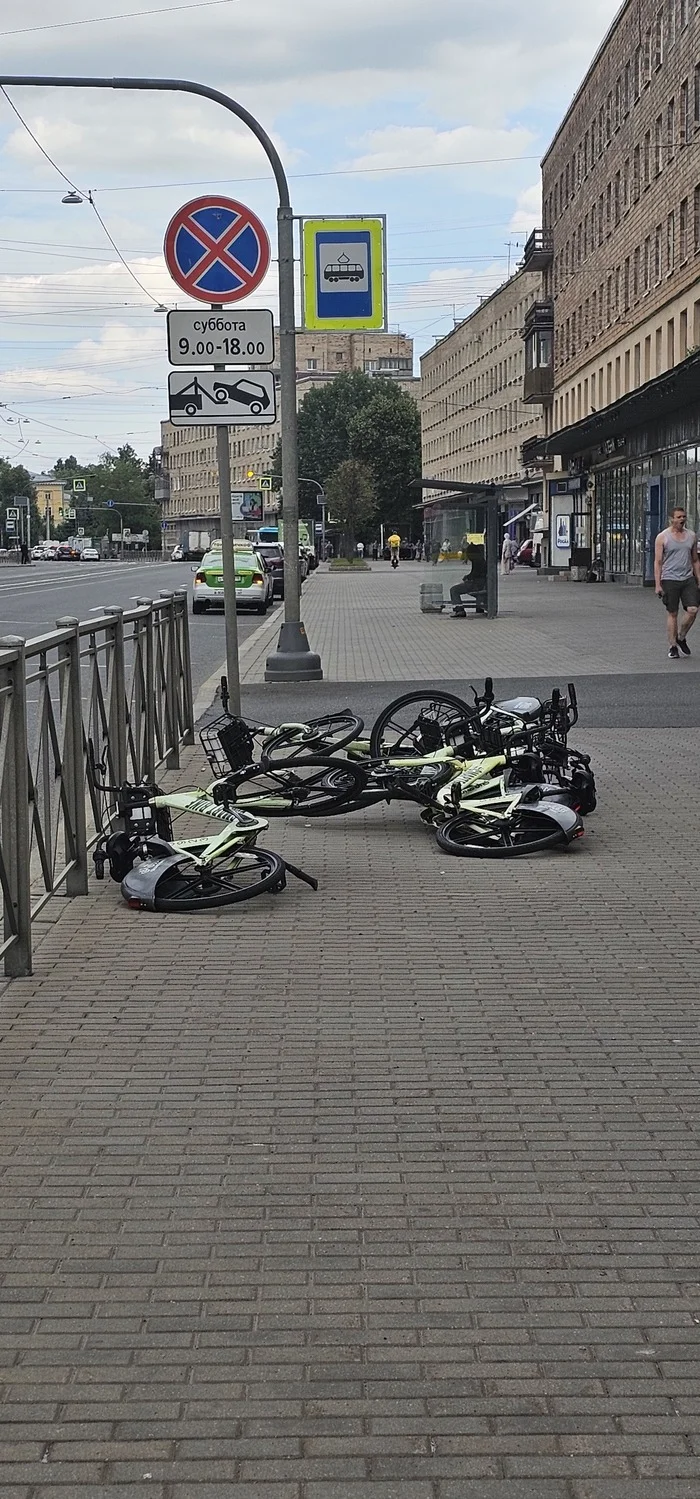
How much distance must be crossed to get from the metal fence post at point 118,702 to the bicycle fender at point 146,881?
1.30 metres

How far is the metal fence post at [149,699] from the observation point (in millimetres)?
10223

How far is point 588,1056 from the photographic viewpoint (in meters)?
5.30

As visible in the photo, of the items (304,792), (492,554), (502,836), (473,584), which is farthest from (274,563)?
(502,836)

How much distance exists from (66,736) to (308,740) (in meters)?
2.87

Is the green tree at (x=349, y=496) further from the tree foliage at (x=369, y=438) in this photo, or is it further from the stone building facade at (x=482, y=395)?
the tree foliage at (x=369, y=438)

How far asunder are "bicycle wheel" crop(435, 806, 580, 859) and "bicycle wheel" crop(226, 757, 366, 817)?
63 cm

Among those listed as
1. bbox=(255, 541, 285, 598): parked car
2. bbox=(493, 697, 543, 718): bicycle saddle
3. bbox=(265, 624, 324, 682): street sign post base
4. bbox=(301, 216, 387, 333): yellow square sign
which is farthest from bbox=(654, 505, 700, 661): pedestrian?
bbox=(255, 541, 285, 598): parked car

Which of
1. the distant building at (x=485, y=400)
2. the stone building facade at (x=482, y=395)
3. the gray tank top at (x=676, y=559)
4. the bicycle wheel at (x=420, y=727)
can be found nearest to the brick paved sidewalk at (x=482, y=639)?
the gray tank top at (x=676, y=559)

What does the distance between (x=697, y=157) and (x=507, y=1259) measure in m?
39.1

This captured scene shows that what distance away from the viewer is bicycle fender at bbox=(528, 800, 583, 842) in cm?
866

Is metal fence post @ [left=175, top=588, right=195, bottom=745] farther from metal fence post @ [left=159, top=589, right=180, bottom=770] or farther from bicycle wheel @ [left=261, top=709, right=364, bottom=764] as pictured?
bicycle wheel @ [left=261, top=709, right=364, bottom=764]

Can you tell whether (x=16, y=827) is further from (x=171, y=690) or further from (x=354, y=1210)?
(x=171, y=690)

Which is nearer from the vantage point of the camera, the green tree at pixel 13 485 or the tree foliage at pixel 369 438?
the tree foliage at pixel 369 438

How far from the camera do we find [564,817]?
8.70m
